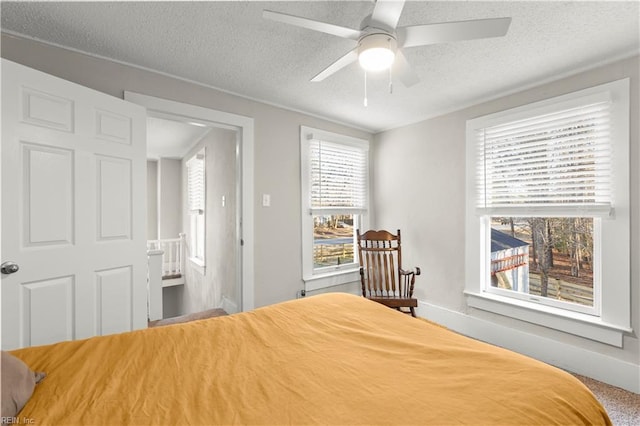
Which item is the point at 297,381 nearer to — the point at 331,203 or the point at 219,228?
the point at 331,203

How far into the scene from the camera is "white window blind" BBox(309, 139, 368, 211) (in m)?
3.38

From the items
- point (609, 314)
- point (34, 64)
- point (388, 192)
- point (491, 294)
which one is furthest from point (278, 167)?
point (609, 314)

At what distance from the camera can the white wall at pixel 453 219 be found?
2041 mm

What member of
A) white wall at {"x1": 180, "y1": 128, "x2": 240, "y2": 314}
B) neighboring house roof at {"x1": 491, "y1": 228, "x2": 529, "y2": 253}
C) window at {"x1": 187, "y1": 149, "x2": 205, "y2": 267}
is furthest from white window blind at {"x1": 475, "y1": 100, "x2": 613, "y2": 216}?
window at {"x1": 187, "y1": 149, "x2": 205, "y2": 267}

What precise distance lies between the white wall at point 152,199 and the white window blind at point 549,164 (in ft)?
Answer: 18.3

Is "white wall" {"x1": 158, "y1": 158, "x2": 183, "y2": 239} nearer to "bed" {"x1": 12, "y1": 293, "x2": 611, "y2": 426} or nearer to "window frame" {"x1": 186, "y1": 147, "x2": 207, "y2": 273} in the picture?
"window frame" {"x1": 186, "y1": 147, "x2": 207, "y2": 273}

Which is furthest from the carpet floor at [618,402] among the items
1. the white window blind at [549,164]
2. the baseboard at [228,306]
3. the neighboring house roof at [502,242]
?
the baseboard at [228,306]

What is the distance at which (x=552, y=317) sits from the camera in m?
2.37

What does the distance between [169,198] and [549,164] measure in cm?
580

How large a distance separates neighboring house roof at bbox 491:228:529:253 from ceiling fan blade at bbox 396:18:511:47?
206 cm

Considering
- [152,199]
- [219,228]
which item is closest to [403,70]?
[219,228]

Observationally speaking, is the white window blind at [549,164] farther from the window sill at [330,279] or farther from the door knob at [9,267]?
the door knob at [9,267]

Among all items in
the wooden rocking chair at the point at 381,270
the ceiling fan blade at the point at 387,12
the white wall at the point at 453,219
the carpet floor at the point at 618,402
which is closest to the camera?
the ceiling fan blade at the point at 387,12

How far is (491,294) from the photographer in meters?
2.83
